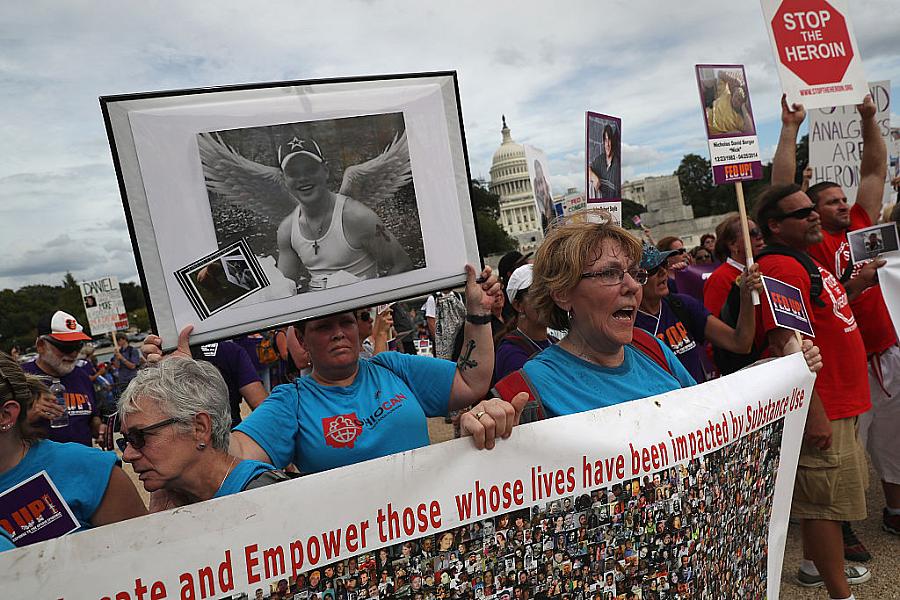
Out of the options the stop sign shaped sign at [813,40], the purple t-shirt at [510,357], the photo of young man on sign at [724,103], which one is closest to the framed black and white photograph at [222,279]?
the purple t-shirt at [510,357]

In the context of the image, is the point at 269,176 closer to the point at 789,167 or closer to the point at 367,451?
the point at 367,451

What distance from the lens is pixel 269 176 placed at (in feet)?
6.79

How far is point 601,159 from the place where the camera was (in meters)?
5.24

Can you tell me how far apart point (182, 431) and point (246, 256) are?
52cm

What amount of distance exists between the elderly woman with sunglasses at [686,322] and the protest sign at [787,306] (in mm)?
640

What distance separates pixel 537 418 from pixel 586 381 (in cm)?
29

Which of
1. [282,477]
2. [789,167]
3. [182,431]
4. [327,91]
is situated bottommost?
[282,477]

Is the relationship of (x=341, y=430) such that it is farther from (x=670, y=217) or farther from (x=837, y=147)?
(x=670, y=217)

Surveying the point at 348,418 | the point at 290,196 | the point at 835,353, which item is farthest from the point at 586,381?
the point at 835,353

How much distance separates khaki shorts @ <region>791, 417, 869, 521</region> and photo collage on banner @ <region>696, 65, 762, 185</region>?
5.86ft

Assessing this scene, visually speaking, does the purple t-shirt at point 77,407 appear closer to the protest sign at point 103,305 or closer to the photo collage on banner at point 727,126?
the photo collage on banner at point 727,126

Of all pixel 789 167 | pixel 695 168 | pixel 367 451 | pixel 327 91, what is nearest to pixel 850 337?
pixel 789 167

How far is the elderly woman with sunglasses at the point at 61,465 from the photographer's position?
2350 millimetres

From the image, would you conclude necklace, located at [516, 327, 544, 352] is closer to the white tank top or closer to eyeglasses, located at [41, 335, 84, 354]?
the white tank top
